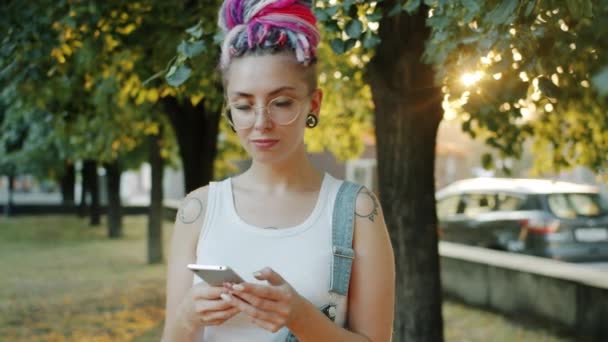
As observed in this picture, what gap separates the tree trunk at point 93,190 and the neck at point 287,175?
24.9 m

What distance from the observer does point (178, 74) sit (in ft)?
11.9

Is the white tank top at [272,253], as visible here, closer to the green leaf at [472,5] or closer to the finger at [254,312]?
the finger at [254,312]

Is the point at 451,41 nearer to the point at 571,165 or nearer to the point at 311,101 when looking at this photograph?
the point at 311,101

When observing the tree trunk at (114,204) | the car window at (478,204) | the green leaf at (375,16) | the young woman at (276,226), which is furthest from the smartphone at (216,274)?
the tree trunk at (114,204)

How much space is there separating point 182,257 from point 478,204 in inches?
526

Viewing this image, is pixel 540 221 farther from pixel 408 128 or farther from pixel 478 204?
pixel 408 128

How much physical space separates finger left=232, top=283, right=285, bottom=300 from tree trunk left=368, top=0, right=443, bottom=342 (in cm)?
407

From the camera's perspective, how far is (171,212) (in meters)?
30.4

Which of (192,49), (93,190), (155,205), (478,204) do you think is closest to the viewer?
(192,49)

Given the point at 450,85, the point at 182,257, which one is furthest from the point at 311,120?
the point at 450,85

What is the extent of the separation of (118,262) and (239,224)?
14.7 meters

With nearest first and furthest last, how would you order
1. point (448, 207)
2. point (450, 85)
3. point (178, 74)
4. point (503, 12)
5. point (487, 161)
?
point (503, 12) → point (178, 74) → point (450, 85) → point (487, 161) → point (448, 207)

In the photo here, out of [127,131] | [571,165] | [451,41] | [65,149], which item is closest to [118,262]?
[127,131]

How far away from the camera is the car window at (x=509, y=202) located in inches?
536
